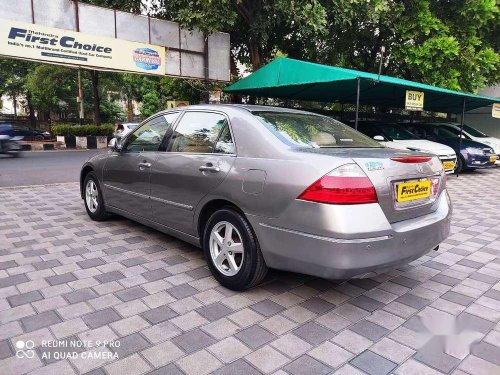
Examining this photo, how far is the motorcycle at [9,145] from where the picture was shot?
13031 mm

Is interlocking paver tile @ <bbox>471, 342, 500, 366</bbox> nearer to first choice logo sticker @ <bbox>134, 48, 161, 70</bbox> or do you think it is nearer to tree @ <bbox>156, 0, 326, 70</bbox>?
tree @ <bbox>156, 0, 326, 70</bbox>

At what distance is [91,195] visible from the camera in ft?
17.1

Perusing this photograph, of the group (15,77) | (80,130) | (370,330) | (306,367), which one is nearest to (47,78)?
(80,130)

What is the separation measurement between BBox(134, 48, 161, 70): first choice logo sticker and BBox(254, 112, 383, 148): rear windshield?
28.1 feet

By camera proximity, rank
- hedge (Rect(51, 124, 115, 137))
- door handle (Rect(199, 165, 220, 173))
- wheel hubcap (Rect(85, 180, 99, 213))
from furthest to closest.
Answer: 1. hedge (Rect(51, 124, 115, 137))
2. wheel hubcap (Rect(85, 180, 99, 213))
3. door handle (Rect(199, 165, 220, 173))

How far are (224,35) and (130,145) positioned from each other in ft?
30.2

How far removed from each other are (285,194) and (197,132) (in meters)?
1.32

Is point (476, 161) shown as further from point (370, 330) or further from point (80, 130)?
point (80, 130)

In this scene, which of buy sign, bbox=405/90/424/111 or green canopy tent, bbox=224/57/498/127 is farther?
buy sign, bbox=405/90/424/111

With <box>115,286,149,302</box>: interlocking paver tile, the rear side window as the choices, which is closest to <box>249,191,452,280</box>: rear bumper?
the rear side window

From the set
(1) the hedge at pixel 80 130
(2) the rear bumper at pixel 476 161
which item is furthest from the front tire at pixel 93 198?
(1) the hedge at pixel 80 130

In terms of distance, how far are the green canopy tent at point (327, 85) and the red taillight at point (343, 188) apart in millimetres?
5257

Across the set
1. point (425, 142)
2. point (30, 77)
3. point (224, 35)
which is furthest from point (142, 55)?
point (30, 77)

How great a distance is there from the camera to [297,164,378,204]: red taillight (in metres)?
2.50
